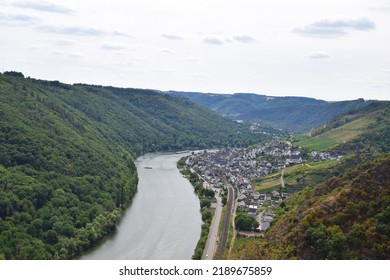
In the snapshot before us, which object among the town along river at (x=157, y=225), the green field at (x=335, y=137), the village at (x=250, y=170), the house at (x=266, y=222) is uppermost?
the green field at (x=335, y=137)

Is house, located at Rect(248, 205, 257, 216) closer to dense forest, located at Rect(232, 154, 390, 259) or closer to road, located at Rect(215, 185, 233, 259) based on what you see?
road, located at Rect(215, 185, 233, 259)

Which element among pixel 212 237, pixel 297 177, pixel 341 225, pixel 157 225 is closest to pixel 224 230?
pixel 212 237

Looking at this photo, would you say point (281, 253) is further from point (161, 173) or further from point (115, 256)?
point (161, 173)

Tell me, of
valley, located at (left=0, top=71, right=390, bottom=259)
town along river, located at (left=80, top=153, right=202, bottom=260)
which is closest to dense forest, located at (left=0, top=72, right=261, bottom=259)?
valley, located at (left=0, top=71, right=390, bottom=259)

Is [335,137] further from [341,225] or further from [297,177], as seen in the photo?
[341,225]

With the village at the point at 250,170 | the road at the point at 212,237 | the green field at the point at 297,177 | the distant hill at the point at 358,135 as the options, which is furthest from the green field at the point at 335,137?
the road at the point at 212,237

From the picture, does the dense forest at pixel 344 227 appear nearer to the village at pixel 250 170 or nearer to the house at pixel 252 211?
the village at pixel 250 170
